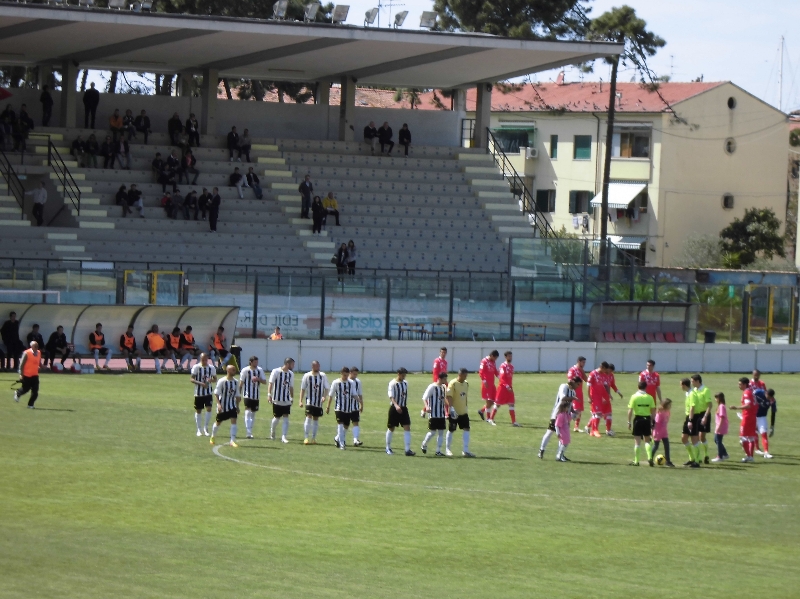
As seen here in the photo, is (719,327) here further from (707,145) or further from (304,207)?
(707,145)

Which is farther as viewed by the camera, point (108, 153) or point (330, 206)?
point (330, 206)

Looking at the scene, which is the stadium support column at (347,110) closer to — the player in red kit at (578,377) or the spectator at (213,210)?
the spectator at (213,210)

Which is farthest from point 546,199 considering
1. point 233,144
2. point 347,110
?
point 233,144

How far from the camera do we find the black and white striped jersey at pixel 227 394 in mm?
22641

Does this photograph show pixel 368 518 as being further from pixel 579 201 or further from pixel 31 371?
pixel 579 201

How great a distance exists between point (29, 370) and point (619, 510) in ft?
45.5

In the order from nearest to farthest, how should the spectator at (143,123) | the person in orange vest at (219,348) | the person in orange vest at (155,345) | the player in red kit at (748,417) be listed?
the player in red kit at (748,417) → the person in orange vest at (155,345) → the person in orange vest at (219,348) → the spectator at (143,123)

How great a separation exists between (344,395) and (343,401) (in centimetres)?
14

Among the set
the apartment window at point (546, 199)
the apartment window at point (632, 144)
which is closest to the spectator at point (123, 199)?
the apartment window at point (632, 144)

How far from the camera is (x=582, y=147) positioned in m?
74.8

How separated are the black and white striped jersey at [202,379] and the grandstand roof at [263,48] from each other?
22.3m

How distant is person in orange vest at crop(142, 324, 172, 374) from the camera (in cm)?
3506

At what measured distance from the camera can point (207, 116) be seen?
51.4m

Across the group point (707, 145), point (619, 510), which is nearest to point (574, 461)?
point (619, 510)
